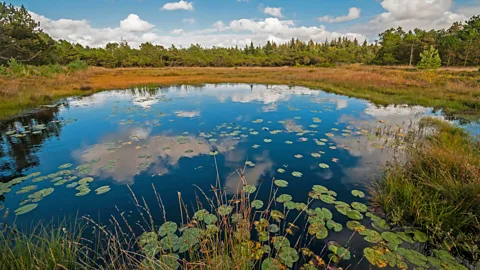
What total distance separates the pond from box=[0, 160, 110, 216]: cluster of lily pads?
2 cm

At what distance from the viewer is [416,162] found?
452cm

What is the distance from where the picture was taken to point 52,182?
5.01 meters

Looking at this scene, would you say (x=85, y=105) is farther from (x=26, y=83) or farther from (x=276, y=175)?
(x=276, y=175)

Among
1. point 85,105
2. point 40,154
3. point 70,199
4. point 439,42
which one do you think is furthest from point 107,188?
point 439,42

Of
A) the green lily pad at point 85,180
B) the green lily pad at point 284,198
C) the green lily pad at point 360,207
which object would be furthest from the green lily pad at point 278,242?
the green lily pad at point 85,180

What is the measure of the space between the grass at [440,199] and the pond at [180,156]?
0.59m

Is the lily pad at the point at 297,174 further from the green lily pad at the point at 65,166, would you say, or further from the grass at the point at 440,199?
the green lily pad at the point at 65,166

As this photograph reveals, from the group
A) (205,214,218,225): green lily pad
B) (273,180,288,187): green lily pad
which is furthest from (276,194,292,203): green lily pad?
(205,214,218,225): green lily pad

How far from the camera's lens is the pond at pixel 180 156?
14.4ft

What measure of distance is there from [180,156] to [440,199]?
18.7 ft

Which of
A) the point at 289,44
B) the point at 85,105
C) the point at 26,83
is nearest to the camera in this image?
the point at 85,105

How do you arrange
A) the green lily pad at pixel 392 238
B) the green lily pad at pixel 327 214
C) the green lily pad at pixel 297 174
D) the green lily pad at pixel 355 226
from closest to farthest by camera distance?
the green lily pad at pixel 392 238 → the green lily pad at pixel 355 226 → the green lily pad at pixel 327 214 → the green lily pad at pixel 297 174

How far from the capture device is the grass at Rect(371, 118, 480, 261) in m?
3.12

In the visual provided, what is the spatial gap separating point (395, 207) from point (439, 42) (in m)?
57.8
